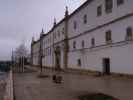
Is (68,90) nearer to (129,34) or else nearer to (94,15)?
(129,34)

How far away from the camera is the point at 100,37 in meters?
27.6

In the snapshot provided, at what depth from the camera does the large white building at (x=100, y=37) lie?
22.4m

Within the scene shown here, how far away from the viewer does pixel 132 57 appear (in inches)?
826

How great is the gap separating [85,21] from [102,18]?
5.93 metres

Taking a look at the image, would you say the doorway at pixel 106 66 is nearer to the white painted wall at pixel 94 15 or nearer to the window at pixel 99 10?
the white painted wall at pixel 94 15

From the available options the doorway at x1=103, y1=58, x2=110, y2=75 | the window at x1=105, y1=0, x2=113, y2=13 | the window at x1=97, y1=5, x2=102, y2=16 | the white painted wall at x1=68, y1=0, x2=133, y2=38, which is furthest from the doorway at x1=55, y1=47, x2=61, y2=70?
the window at x1=105, y1=0, x2=113, y2=13

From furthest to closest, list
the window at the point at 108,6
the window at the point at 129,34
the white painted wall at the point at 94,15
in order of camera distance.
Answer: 1. the window at the point at 108,6
2. the white painted wall at the point at 94,15
3. the window at the point at 129,34

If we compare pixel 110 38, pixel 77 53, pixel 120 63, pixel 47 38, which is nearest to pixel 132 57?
pixel 120 63

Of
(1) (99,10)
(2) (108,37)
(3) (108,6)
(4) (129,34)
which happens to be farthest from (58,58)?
(4) (129,34)

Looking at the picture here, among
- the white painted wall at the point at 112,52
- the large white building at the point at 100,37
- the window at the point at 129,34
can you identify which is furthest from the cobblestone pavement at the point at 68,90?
the large white building at the point at 100,37

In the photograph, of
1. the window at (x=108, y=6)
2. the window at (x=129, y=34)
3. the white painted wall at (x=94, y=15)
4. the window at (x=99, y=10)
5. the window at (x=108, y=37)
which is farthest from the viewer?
the window at (x=99, y=10)

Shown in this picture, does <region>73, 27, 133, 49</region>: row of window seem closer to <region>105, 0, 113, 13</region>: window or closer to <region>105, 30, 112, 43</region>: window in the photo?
<region>105, 30, 112, 43</region>: window

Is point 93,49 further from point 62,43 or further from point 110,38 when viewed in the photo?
point 62,43

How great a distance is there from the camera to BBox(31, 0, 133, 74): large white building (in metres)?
22.4
